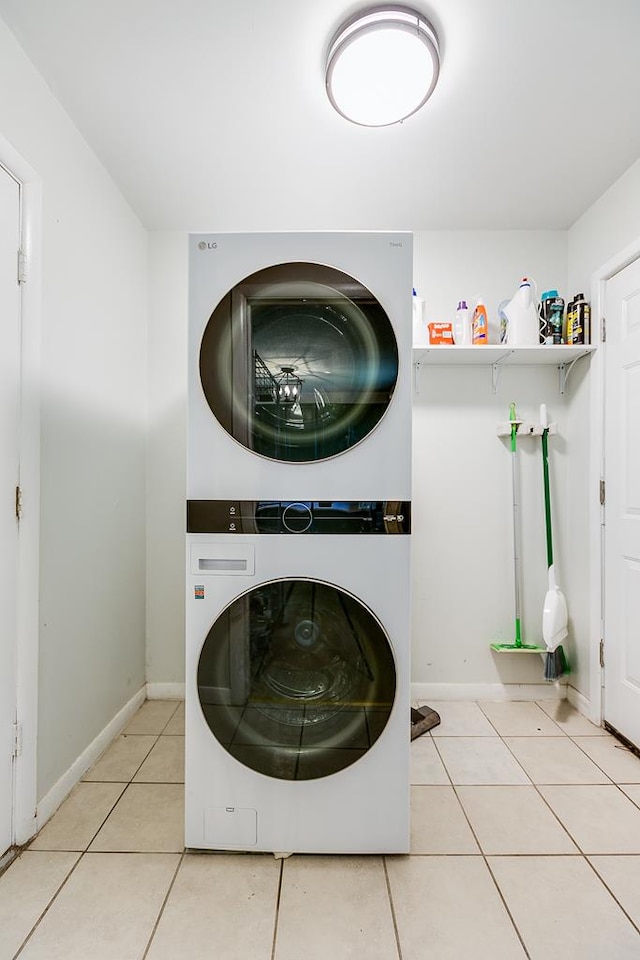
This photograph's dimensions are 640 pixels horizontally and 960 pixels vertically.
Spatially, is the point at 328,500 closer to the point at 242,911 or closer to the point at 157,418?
the point at 242,911

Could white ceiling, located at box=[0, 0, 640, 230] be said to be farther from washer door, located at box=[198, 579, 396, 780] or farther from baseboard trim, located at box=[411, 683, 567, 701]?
baseboard trim, located at box=[411, 683, 567, 701]

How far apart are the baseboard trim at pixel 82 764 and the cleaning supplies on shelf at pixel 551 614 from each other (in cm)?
207

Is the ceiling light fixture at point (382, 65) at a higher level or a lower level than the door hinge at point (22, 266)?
higher

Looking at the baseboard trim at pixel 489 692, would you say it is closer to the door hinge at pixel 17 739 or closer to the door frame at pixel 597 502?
the door frame at pixel 597 502

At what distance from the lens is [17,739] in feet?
5.25

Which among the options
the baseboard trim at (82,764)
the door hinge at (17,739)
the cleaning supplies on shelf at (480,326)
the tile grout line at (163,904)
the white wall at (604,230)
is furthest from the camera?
the cleaning supplies on shelf at (480,326)

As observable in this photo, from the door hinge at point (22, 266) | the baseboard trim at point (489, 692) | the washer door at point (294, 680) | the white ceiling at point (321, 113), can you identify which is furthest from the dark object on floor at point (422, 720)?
the white ceiling at point (321, 113)

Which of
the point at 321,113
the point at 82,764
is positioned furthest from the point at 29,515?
the point at 321,113

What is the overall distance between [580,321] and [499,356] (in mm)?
395

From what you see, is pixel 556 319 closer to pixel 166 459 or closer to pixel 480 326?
pixel 480 326

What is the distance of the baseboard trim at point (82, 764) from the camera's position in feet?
5.64

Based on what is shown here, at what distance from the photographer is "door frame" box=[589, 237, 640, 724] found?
242 cm

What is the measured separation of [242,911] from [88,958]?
370mm

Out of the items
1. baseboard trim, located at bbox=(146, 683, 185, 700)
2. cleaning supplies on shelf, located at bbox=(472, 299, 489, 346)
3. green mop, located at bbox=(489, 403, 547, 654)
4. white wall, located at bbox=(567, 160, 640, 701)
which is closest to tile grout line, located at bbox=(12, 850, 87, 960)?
baseboard trim, located at bbox=(146, 683, 185, 700)
